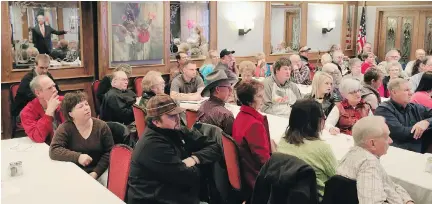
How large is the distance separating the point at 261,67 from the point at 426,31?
4900 millimetres

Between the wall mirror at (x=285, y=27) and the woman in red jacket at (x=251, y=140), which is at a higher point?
→ the wall mirror at (x=285, y=27)

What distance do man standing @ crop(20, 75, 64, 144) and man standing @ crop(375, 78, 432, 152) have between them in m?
2.98

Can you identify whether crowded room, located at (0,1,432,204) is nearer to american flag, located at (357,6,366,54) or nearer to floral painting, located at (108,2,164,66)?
floral painting, located at (108,2,164,66)

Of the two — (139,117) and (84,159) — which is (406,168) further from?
(139,117)

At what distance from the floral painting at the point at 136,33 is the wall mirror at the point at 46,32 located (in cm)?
60

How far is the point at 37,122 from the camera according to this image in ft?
13.2

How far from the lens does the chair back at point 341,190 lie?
2.43 meters

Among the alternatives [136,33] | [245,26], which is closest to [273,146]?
[136,33]

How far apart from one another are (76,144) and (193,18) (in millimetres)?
5795

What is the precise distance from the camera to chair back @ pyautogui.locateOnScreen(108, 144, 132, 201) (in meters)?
2.94

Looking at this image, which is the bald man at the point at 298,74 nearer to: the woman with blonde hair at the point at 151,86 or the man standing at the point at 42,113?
the woman with blonde hair at the point at 151,86

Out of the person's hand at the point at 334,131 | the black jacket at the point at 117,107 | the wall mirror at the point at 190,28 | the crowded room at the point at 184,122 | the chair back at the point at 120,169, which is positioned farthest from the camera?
the wall mirror at the point at 190,28

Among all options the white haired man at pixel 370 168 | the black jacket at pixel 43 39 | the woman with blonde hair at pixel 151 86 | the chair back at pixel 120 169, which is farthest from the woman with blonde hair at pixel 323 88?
the black jacket at pixel 43 39

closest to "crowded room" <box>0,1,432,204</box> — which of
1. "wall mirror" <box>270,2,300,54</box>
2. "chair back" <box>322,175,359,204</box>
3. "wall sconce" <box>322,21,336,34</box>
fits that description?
"chair back" <box>322,175,359,204</box>
